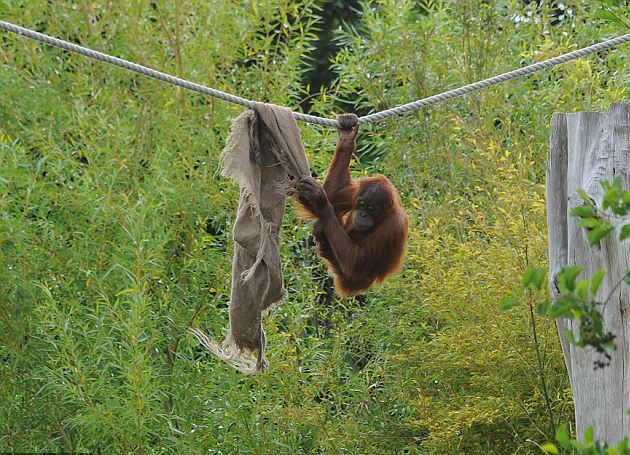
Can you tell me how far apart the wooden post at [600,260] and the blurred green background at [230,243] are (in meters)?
1.77

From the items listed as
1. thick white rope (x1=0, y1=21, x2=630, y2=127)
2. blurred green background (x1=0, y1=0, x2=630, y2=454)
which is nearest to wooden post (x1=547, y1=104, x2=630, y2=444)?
thick white rope (x1=0, y1=21, x2=630, y2=127)

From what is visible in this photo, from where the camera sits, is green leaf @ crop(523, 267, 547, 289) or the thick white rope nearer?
green leaf @ crop(523, 267, 547, 289)

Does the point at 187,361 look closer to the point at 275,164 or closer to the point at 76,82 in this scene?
the point at 76,82

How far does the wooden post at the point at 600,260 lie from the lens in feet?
7.55

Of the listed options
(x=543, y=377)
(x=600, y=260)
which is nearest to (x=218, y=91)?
(x=600, y=260)

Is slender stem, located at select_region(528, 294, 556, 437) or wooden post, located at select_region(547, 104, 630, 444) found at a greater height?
wooden post, located at select_region(547, 104, 630, 444)

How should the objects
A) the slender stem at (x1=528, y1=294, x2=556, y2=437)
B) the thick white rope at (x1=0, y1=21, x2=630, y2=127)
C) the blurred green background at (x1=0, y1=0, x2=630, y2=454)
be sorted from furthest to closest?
the blurred green background at (x1=0, y1=0, x2=630, y2=454)
the slender stem at (x1=528, y1=294, x2=556, y2=437)
the thick white rope at (x1=0, y1=21, x2=630, y2=127)

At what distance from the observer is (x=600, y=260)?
7.68 ft

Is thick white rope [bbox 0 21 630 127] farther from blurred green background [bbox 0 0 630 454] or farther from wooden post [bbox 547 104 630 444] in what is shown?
blurred green background [bbox 0 0 630 454]

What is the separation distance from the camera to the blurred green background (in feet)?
14.4

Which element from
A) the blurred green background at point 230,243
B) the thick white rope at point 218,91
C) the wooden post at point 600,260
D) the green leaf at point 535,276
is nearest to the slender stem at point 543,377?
the blurred green background at point 230,243

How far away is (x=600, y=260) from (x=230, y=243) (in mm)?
2821

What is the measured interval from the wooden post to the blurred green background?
1773 mm

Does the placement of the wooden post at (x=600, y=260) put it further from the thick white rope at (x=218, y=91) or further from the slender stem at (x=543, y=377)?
the slender stem at (x=543, y=377)
